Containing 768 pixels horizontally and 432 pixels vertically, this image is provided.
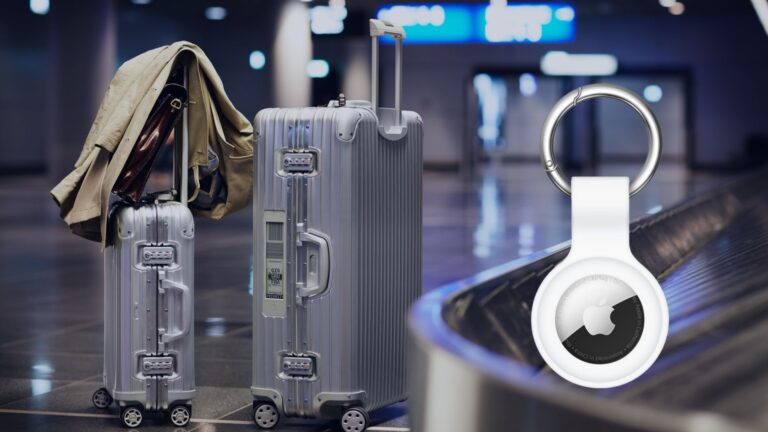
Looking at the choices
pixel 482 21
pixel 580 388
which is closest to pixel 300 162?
pixel 580 388

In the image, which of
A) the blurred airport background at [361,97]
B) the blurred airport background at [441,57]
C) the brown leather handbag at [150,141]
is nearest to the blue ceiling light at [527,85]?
the blurred airport background at [361,97]

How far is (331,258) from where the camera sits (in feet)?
12.4

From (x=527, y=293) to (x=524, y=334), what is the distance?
91mm

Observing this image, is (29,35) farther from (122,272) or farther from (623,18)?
(122,272)

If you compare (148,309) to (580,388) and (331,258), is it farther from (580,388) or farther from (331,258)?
(580,388)

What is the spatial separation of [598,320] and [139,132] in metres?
2.78

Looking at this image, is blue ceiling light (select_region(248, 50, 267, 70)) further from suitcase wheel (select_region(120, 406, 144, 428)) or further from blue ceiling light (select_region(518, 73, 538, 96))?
suitcase wheel (select_region(120, 406, 144, 428))

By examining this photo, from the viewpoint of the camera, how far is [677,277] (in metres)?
4.20

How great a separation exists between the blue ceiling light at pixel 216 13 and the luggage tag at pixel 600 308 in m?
26.4

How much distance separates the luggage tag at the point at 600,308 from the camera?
1264mm

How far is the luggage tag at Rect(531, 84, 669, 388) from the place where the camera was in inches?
49.8

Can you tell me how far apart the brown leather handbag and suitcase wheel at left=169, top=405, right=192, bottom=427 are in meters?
0.74

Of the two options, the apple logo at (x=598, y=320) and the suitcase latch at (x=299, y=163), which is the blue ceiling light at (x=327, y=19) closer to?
the suitcase latch at (x=299, y=163)

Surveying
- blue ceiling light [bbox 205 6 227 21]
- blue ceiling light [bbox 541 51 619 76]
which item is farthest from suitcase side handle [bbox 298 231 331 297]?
blue ceiling light [bbox 541 51 619 76]
